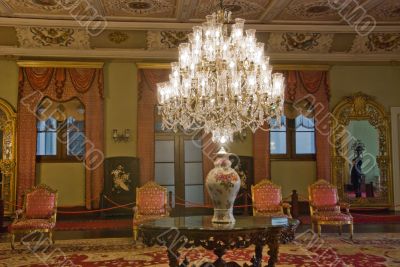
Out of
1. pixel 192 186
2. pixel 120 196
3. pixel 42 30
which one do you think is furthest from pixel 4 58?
pixel 192 186

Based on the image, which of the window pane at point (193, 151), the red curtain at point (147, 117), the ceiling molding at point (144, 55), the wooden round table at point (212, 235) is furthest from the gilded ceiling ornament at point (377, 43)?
the wooden round table at point (212, 235)

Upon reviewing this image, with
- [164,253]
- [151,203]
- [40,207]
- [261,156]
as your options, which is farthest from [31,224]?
[261,156]

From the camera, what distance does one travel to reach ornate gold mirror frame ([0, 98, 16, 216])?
1051 cm

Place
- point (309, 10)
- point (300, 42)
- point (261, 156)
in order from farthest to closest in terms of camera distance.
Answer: point (261, 156)
point (300, 42)
point (309, 10)

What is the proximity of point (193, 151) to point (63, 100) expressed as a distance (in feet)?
11.1

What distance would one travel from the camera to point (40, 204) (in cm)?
760

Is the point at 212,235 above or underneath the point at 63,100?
underneath

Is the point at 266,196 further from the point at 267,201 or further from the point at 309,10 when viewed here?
the point at 309,10

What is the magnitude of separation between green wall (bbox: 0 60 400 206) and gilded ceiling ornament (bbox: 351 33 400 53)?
25.2 inches

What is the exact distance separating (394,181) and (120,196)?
691 centimetres

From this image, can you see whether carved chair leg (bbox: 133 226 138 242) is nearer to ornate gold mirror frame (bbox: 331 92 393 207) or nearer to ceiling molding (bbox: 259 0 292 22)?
ceiling molding (bbox: 259 0 292 22)

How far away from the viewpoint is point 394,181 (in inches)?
458

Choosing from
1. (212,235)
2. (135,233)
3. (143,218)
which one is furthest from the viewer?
(143,218)

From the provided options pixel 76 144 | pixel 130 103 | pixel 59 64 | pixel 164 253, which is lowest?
pixel 164 253
